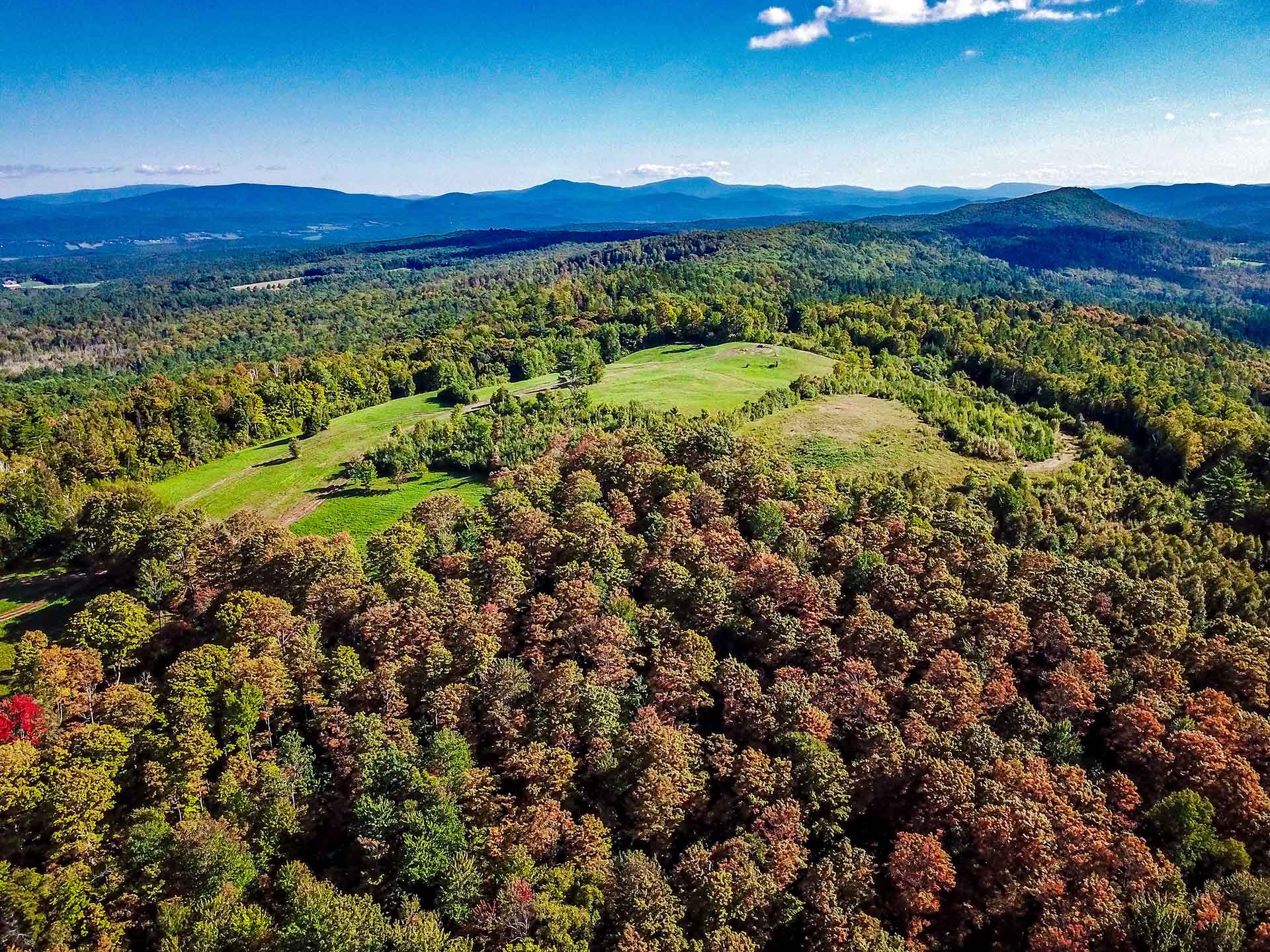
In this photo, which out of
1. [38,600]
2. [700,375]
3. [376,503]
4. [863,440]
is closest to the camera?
[38,600]

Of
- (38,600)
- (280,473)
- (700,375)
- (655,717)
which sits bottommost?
(655,717)

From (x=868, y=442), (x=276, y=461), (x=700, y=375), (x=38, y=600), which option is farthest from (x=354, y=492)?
(x=868, y=442)

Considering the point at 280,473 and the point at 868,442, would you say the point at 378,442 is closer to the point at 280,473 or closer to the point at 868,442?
the point at 280,473

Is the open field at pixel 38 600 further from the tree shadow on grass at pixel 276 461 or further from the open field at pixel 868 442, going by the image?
the open field at pixel 868 442

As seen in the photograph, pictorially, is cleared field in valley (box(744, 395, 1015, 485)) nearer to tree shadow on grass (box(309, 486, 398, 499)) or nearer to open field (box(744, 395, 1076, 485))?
open field (box(744, 395, 1076, 485))

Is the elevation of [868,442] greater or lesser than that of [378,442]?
lesser

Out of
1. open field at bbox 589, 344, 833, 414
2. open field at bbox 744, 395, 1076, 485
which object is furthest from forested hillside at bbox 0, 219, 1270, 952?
open field at bbox 589, 344, 833, 414
